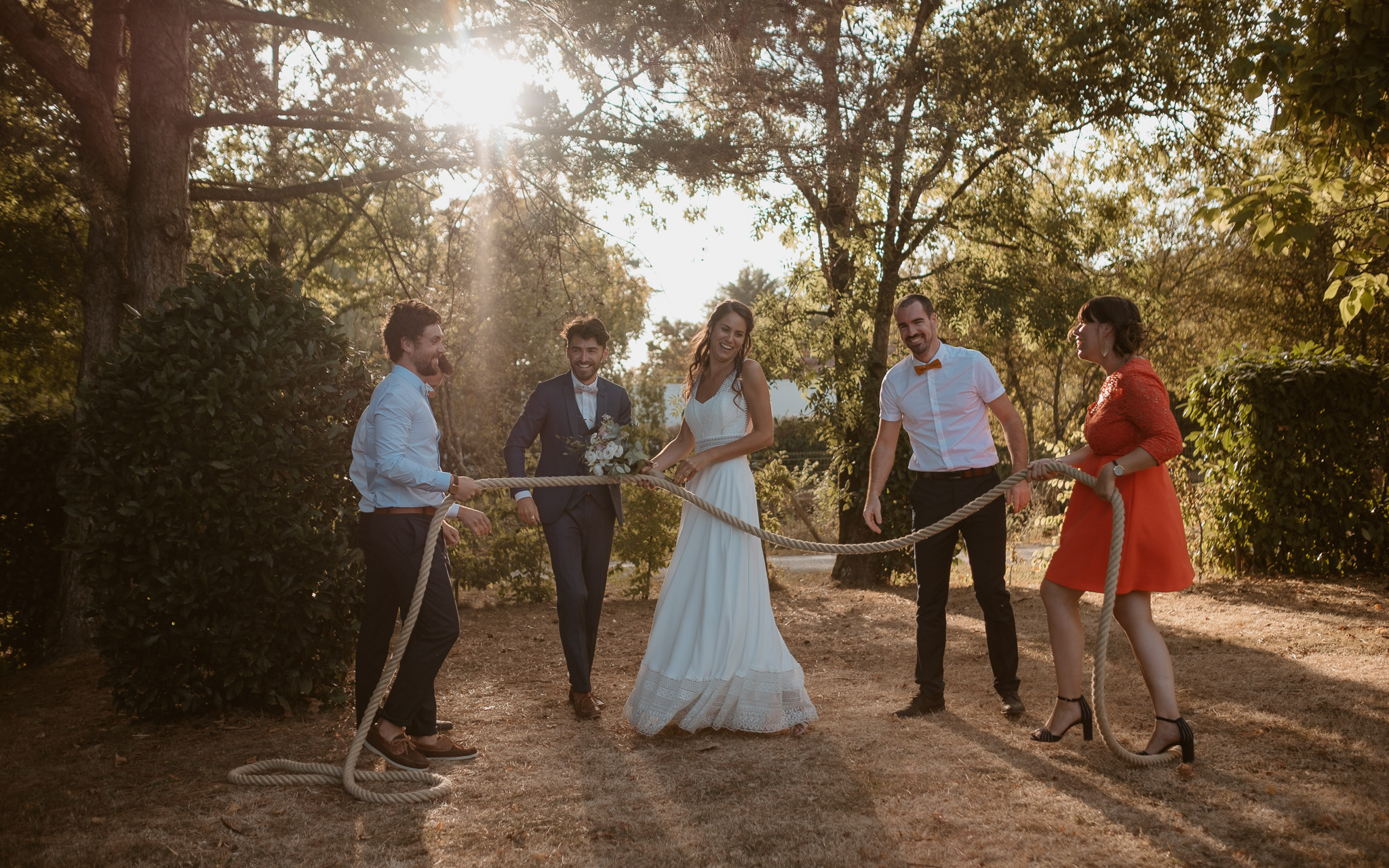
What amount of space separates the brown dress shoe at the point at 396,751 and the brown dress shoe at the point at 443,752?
3.6 inches

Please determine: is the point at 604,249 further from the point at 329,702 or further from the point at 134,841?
the point at 134,841

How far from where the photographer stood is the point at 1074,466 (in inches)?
184

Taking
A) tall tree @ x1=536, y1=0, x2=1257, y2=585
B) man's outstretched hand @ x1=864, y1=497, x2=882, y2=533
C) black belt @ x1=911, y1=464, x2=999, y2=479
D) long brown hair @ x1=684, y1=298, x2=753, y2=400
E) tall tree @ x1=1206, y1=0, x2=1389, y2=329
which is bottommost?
man's outstretched hand @ x1=864, y1=497, x2=882, y2=533

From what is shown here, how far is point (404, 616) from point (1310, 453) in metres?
8.36

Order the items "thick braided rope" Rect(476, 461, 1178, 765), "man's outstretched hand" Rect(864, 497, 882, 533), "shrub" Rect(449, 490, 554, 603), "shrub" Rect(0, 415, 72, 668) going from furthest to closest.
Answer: "shrub" Rect(449, 490, 554, 603)
"shrub" Rect(0, 415, 72, 668)
"man's outstretched hand" Rect(864, 497, 882, 533)
"thick braided rope" Rect(476, 461, 1178, 765)

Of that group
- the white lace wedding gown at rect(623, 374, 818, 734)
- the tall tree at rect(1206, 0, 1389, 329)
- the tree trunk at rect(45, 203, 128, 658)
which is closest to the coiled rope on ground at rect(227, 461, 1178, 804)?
the white lace wedding gown at rect(623, 374, 818, 734)

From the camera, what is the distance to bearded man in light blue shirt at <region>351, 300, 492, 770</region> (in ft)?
13.7

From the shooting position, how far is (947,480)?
5109mm

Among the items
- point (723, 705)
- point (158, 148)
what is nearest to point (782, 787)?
point (723, 705)

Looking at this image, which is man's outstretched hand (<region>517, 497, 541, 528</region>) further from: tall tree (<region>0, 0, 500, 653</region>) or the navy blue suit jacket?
tall tree (<region>0, 0, 500, 653</region>)

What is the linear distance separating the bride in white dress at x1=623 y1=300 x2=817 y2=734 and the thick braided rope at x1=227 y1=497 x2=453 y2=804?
45.1 inches

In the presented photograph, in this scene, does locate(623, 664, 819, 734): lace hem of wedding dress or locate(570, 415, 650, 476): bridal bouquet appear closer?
locate(623, 664, 819, 734): lace hem of wedding dress

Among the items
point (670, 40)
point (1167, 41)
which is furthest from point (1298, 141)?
point (670, 40)

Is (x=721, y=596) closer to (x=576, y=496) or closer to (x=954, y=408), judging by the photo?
(x=576, y=496)
